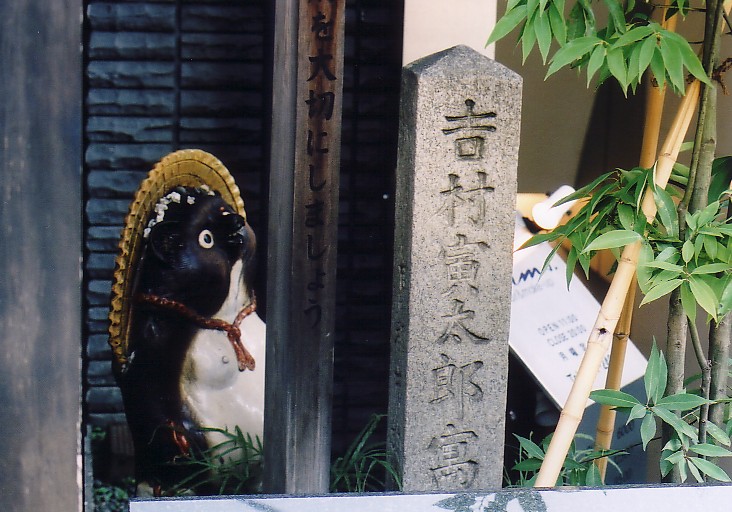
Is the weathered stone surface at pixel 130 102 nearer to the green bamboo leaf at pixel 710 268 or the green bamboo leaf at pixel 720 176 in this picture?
the green bamboo leaf at pixel 720 176

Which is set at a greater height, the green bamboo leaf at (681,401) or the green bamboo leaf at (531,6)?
the green bamboo leaf at (531,6)

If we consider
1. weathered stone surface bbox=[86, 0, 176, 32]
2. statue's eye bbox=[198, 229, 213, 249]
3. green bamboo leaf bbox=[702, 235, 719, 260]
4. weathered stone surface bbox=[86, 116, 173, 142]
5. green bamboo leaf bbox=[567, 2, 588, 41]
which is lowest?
statue's eye bbox=[198, 229, 213, 249]

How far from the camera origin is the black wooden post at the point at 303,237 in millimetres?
3512

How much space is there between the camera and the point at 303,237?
3.62 meters

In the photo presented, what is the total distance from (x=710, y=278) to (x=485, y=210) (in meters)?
0.90

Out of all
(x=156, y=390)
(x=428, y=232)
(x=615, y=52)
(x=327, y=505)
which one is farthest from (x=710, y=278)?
(x=156, y=390)

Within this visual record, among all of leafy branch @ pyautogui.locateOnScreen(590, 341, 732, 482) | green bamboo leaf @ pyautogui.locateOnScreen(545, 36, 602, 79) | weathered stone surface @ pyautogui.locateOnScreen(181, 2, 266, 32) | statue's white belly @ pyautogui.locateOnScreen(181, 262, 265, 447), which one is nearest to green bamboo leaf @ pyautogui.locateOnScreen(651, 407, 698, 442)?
leafy branch @ pyautogui.locateOnScreen(590, 341, 732, 482)

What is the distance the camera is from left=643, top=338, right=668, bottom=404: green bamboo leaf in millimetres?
3121

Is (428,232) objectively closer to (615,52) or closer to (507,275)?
(507,275)

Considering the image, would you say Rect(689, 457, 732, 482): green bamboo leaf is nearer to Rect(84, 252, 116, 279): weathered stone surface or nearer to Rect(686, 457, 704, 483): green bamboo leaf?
Rect(686, 457, 704, 483): green bamboo leaf

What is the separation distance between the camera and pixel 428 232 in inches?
136

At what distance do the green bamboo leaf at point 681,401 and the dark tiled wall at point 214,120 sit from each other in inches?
83.4

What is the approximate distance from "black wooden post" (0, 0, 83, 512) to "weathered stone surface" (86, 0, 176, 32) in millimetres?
728

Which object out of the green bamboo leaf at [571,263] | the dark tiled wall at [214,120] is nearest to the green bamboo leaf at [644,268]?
the green bamboo leaf at [571,263]
